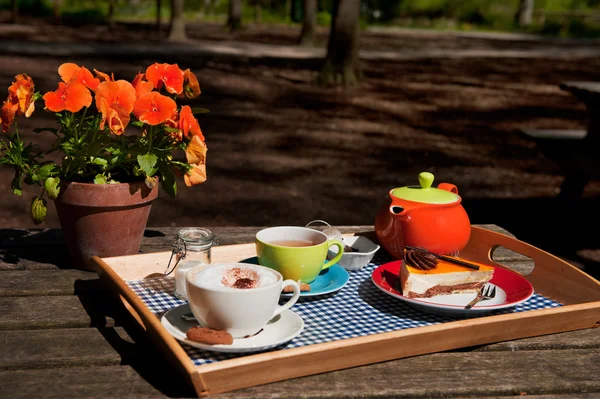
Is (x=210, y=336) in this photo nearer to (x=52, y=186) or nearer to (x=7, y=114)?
(x=52, y=186)

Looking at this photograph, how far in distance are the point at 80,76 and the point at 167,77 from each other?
198 mm

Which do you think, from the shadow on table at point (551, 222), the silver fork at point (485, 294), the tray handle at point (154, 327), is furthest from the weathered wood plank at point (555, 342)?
the shadow on table at point (551, 222)

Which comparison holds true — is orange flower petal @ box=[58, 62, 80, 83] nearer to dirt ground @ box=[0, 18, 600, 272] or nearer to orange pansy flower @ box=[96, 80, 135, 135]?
orange pansy flower @ box=[96, 80, 135, 135]

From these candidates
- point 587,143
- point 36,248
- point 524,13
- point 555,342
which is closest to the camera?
point 555,342

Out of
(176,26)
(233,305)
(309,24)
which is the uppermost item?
(233,305)

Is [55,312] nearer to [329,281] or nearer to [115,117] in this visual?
[115,117]

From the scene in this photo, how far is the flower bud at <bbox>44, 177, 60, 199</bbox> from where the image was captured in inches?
73.2

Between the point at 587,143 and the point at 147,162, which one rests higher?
the point at 147,162

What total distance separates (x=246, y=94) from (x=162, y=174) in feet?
29.1

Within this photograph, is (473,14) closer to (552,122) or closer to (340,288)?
(552,122)

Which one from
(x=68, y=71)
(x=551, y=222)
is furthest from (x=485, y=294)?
(x=551, y=222)

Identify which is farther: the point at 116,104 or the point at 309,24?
the point at 309,24

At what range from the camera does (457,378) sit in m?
1.42

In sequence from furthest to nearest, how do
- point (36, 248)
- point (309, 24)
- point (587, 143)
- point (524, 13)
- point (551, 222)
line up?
point (524, 13) < point (309, 24) < point (551, 222) < point (587, 143) < point (36, 248)
